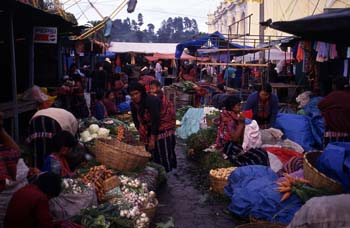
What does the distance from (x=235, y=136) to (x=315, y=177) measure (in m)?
2.63

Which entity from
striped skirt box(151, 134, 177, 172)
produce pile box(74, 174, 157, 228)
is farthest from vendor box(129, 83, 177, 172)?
produce pile box(74, 174, 157, 228)

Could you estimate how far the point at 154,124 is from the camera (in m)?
7.45

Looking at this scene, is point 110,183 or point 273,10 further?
point 273,10

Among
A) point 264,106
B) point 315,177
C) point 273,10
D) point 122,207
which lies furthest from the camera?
point 273,10

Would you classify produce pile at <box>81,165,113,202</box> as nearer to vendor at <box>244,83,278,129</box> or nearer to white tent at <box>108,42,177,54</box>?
vendor at <box>244,83,278,129</box>

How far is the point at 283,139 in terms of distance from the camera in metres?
9.55

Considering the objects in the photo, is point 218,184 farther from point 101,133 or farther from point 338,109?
point 101,133

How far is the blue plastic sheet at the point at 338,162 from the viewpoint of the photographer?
5.02m

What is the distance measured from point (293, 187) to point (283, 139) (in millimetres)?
3702

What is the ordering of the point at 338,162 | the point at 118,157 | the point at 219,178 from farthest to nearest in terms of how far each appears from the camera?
the point at 219,178
the point at 118,157
the point at 338,162

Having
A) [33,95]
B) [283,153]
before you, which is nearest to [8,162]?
[283,153]

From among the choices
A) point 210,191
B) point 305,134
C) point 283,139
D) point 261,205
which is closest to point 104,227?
point 261,205

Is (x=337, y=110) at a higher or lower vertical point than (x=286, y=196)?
higher

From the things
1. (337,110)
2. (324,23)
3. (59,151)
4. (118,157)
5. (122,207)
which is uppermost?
(324,23)
